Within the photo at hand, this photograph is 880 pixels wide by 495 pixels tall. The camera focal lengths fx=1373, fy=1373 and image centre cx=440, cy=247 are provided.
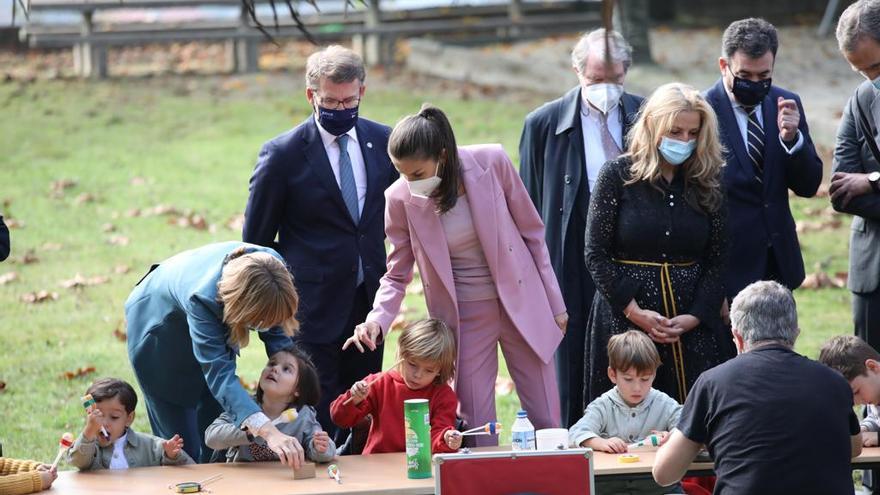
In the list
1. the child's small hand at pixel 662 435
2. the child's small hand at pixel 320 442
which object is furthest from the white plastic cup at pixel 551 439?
the child's small hand at pixel 320 442

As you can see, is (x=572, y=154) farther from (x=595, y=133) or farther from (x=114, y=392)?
(x=114, y=392)

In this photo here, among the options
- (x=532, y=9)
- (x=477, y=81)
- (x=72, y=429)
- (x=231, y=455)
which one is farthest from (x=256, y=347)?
(x=532, y=9)

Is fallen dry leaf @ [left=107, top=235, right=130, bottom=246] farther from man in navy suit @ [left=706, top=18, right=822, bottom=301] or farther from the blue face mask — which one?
the blue face mask

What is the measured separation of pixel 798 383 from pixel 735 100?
238 centimetres

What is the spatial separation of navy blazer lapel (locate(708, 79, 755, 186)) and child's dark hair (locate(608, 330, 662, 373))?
116 centimetres

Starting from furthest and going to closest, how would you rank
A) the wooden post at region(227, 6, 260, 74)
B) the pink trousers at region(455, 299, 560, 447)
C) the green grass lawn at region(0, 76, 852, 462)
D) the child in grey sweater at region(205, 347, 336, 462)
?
1. the wooden post at region(227, 6, 260, 74)
2. the green grass lawn at region(0, 76, 852, 462)
3. the pink trousers at region(455, 299, 560, 447)
4. the child in grey sweater at region(205, 347, 336, 462)

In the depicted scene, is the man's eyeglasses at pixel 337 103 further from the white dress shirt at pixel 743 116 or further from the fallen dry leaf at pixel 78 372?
the fallen dry leaf at pixel 78 372

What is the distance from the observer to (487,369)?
5629 mm

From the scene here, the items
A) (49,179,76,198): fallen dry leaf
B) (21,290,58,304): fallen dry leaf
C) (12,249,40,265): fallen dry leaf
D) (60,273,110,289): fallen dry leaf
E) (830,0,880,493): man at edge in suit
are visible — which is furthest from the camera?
(49,179,76,198): fallen dry leaf

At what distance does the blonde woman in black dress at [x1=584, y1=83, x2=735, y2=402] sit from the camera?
572 cm

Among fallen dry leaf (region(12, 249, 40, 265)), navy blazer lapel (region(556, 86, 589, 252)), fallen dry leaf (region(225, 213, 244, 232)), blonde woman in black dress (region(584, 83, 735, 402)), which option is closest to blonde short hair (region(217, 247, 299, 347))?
blonde woman in black dress (region(584, 83, 735, 402))

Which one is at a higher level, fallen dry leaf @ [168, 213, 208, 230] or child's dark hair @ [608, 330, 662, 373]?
fallen dry leaf @ [168, 213, 208, 230]

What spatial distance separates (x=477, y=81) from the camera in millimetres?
16641

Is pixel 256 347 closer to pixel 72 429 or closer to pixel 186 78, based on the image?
pixel 72 429
